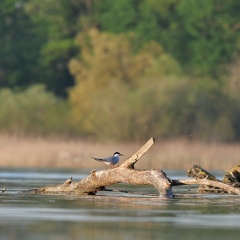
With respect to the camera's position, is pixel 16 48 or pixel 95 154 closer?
pixel 95 154

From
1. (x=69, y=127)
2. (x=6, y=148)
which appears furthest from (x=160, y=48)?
(x=6, y=148)

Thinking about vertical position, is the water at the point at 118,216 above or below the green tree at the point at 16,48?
below

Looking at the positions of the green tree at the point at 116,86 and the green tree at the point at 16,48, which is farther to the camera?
the green tree at the point at 16,48

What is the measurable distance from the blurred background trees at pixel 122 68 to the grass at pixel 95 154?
348 inches

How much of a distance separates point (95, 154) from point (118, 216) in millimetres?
23748

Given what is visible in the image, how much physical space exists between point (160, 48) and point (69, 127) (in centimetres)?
721

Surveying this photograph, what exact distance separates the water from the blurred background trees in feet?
98.3

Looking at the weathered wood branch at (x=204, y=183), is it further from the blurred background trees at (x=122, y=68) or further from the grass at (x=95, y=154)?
the blurred background trees at (x=122, y=68)

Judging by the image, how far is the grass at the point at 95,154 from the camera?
4035 cm

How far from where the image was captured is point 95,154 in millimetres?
42719

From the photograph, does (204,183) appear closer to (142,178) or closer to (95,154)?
(142,178)

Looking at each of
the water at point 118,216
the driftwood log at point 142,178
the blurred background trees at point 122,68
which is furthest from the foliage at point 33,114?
the driftwood log at point 142,178

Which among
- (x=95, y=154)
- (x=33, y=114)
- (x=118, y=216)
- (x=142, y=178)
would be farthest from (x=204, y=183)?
(x=33, y=114)

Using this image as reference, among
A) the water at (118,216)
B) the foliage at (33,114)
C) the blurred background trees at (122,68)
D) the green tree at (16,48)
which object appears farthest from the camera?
the green tree at (16,48)
